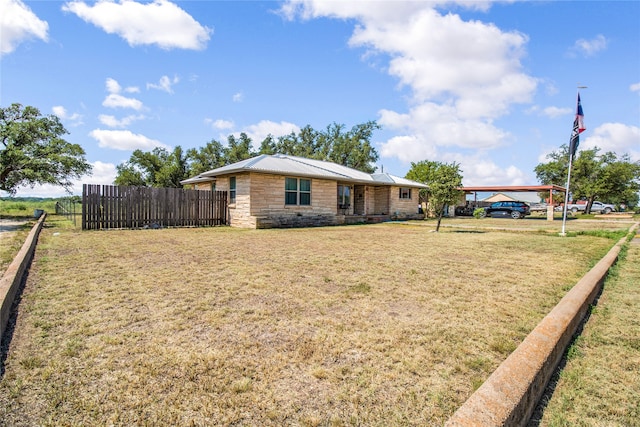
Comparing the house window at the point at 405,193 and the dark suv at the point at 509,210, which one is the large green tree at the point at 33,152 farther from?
the dark suv at the point at 509,210

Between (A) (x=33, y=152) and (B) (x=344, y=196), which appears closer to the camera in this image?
(A) (x=33, y=152)

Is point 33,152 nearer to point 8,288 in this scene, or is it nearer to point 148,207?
point 148,207

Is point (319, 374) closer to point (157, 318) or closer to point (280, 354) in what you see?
point (280, 354)

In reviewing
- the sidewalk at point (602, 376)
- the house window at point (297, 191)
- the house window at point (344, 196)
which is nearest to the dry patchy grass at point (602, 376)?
the sidewalk at point (602, 376)

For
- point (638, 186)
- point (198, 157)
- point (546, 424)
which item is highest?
point (198, 157)

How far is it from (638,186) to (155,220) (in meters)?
48.5

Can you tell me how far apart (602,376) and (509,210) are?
27583mm

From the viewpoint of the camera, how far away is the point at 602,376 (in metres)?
2.40

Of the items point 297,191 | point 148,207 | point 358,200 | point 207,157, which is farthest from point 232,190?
point 207,157

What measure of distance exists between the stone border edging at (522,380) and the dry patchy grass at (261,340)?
0.24m

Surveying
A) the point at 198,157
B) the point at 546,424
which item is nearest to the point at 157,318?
the point at 546,424

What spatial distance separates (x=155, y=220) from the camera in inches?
543

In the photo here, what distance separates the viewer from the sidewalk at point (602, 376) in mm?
1977

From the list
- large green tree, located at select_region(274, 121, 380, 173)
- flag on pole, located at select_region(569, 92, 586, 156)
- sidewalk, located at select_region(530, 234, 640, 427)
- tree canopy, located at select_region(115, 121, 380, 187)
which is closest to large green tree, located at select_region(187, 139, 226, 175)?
tree canopy, located at select_region(115, 121, 380, 187)
